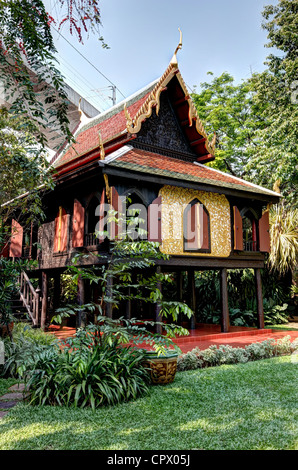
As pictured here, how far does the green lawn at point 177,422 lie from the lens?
3.44 m

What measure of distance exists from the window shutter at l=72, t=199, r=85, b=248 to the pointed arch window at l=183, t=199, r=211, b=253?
2546 millimetres

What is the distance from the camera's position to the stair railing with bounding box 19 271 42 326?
417 inches

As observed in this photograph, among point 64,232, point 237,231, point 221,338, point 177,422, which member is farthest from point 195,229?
point 177,422

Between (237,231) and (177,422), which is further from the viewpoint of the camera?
(237,231)

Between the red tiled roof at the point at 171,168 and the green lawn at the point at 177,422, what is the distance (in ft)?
15.9

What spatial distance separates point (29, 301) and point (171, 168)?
596 centimetres

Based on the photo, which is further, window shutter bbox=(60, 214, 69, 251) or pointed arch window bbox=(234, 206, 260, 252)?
pointed arch window bbox=(234, 206, 260, 252)

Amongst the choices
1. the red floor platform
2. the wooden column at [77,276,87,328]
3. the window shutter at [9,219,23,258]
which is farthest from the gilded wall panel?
the window shutter at [9,219,23,258]

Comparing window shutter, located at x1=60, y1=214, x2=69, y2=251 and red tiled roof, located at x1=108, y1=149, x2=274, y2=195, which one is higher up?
red tiled roof, located at x1=108, y1=149, x2=274, y2=195

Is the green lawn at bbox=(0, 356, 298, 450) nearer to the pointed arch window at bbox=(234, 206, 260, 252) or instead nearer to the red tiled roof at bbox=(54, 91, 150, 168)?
the pointed arch window at bbox=(234, 206, 260, 252)

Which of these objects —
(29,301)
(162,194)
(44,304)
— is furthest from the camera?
(29,301)

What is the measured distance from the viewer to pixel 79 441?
3.51 m

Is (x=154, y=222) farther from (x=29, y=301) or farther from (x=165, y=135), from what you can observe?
(x=29, y=301)

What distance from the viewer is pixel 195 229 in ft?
32.1
